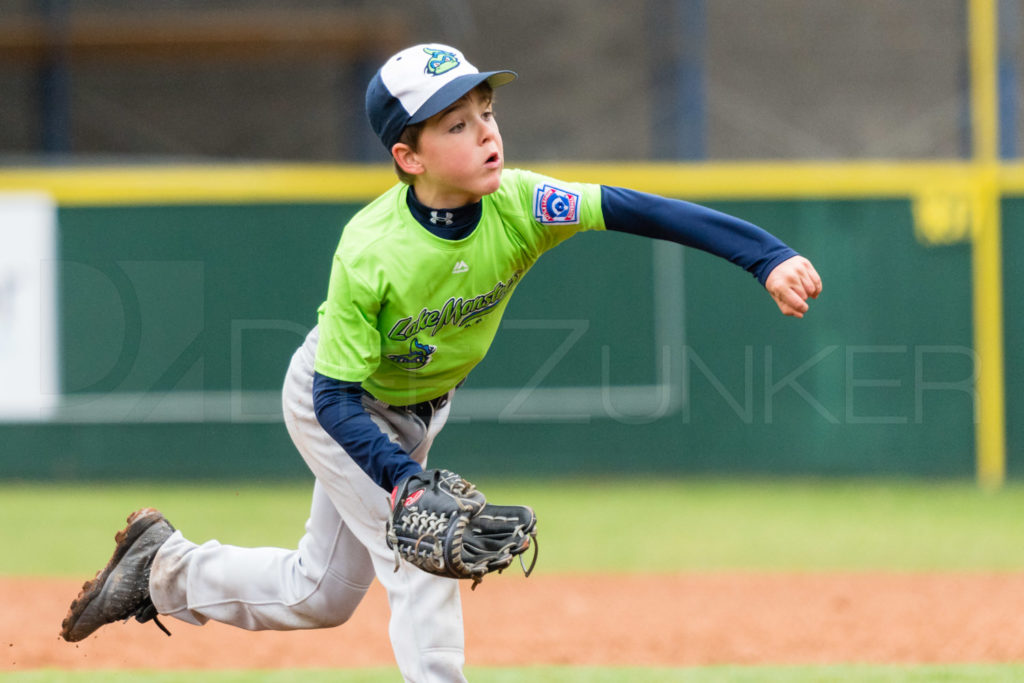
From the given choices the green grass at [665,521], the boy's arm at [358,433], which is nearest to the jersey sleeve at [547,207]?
the boy's arm at [358,433]

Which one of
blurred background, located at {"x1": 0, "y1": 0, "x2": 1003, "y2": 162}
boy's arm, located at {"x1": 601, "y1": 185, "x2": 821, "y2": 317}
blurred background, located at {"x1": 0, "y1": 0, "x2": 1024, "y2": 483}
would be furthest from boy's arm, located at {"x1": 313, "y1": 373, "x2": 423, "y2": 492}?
blurred background, located at {"x1": 0, "y1": 0, "x2": 1003, "y2": 162}

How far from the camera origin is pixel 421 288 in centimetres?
285

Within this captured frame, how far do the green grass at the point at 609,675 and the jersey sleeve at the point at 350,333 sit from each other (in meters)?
1.55

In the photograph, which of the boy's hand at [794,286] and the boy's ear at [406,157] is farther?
the boy's ear at [406,157]

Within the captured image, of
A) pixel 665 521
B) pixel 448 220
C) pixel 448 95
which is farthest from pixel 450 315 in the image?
pixel 665 521

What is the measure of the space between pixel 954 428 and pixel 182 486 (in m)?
5.19

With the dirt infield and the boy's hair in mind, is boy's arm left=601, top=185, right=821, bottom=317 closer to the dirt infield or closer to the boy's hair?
the boy's hair

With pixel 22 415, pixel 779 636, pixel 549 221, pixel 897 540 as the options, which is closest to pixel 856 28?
pixel 897 540

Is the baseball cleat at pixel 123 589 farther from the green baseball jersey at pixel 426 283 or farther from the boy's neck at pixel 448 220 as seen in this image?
the boy's neck at pixel 448 220

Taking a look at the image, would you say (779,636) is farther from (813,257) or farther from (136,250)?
(136,250)

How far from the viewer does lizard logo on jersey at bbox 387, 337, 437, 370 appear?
2947 millimetres

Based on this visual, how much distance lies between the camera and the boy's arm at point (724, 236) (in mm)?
2656

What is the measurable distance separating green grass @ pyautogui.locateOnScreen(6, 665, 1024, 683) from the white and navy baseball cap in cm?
191

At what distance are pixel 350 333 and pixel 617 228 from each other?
2.22ft
